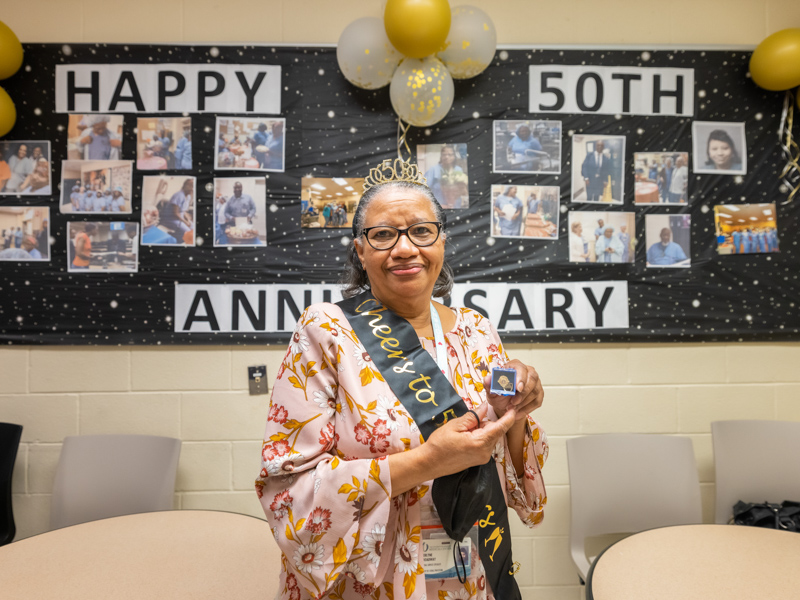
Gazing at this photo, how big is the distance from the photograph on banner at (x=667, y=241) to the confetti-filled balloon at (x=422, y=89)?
119cm

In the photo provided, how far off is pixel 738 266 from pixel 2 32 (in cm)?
370

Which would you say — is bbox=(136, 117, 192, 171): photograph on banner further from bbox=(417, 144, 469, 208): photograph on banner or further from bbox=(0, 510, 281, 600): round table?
bbox=(0, 510, 281, 600): round table

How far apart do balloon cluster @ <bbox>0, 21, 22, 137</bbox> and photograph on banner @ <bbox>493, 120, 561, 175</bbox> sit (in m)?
2.31

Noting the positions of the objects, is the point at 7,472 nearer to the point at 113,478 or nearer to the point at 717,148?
the point at 113,478

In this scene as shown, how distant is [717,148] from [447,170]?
1378 mm

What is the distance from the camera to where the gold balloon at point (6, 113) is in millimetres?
2229

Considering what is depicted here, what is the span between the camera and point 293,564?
944mm

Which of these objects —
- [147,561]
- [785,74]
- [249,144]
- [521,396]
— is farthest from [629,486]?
[249,144]

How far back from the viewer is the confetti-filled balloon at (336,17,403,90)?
213 centimetres

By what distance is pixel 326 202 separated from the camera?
235cm

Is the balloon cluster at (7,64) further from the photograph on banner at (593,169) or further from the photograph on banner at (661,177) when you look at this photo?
the photograph on banner at (661,177)

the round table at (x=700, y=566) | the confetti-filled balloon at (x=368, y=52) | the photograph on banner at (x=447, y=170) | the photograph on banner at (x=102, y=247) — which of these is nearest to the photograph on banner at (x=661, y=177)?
the photograph on banner at (x=447, y=170)

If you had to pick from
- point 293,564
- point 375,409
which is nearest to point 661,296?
point 375,409

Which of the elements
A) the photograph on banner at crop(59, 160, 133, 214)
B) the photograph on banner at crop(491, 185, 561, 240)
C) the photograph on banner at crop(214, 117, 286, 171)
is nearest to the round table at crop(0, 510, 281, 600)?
the photograph on banner at crop(59, 160, 133, 214)
